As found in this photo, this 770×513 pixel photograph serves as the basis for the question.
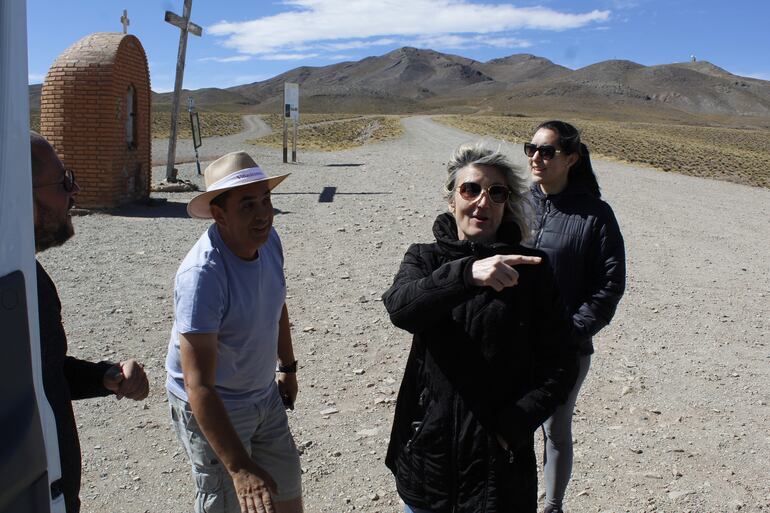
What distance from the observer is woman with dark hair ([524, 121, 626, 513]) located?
2.84m

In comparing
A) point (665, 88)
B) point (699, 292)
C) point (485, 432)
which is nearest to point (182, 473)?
point (485, 432)

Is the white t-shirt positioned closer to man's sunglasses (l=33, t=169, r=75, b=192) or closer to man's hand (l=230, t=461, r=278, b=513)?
man's hand (l=230, t=461, r=278, b=513)

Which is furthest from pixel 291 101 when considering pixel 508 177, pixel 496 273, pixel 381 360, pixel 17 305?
pixel 17 305

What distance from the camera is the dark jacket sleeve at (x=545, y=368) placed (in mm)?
2025

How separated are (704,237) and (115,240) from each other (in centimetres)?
881

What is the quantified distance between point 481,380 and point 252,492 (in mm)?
783

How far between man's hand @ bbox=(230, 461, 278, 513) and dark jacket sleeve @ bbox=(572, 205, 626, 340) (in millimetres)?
1466

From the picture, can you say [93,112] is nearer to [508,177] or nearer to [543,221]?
[543,221]

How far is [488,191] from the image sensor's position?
7.21 feet

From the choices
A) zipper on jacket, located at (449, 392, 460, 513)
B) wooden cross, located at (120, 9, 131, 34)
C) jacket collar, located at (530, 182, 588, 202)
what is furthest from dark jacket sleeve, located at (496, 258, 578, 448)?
wooden cross, located at (120, 9, 131, 34)

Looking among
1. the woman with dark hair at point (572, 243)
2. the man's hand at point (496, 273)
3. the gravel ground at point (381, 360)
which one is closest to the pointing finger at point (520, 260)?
the man's hand at point (496, 273)

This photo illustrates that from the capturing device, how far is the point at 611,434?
13.7 ft

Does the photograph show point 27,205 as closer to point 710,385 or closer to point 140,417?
point 140,417

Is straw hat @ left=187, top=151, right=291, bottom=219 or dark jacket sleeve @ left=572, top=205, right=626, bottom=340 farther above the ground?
straw hat @ left=187, top=151, right=291, bottom=219
